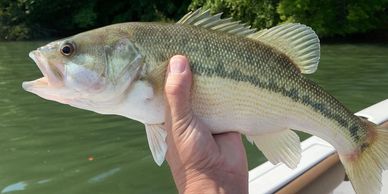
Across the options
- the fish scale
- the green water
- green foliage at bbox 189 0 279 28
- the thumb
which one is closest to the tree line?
green foliage at bbox 189 0 279 28

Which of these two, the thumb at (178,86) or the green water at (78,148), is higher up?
the thumb at (178,86)

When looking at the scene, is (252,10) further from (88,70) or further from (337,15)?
(88,70)

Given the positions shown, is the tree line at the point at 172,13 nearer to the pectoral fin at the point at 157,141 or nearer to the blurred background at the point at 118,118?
the blurred background at the point at 118,118

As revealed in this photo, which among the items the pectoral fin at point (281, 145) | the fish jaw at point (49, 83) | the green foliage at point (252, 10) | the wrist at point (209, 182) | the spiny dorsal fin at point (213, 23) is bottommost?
the green foliage at point (252, 10)

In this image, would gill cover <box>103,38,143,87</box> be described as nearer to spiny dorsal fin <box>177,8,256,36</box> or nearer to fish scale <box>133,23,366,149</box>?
fish scale <box>133,23,366,149</box>

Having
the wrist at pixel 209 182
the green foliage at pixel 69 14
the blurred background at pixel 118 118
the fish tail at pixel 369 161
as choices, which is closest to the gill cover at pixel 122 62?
the wrist at pixel 209 182
